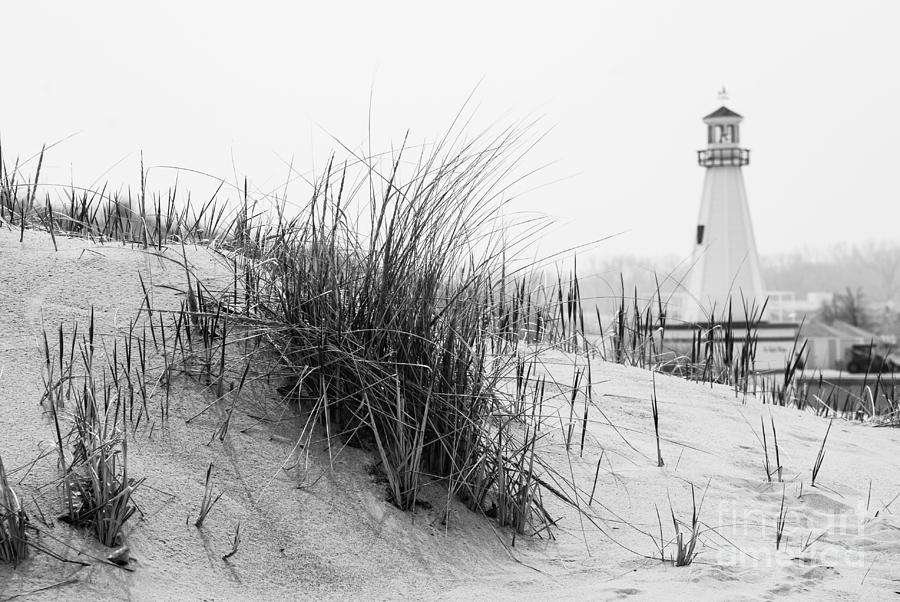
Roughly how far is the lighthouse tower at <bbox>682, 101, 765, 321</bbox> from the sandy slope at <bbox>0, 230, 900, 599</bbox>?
19.7 meters

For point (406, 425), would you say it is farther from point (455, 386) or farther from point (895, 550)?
point (895, 550)

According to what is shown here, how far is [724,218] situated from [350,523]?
21.6m

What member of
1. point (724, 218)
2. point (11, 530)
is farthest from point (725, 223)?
point (11, 530)

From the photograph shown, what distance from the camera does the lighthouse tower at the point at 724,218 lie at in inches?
863

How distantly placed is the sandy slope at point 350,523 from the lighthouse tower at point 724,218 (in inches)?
776

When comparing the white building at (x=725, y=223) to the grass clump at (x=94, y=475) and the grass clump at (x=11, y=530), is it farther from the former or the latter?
the grass clump at (x=11, y=530)

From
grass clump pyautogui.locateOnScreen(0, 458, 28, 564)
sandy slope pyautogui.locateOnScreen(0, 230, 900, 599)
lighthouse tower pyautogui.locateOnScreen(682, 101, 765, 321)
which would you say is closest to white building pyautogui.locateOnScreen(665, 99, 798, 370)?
lighthouse tower pyautogui.locateOnScreen(682, 101, 765, 321)

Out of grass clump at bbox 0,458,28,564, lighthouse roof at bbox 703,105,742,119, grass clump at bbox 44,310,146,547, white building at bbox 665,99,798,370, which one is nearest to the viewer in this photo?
grass clump at bbox 0,458,28,564

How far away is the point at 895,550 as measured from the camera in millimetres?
2354

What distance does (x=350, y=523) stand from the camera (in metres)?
2.10

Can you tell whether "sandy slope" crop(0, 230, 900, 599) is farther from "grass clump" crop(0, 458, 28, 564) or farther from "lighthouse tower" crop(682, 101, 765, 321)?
"lighthouse tower" crop(682, 101, 765, 321)

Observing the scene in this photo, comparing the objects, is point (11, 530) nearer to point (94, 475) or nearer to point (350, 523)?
point (94, 475)

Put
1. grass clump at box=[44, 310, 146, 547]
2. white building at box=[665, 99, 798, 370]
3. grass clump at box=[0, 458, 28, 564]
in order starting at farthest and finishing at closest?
white building at box=[665, 99, 798, 370] → grass clump at box=[44, 310, 146, 547] → grass clump at box=[0, 458, 28, 564]

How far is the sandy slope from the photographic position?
1855 mm
